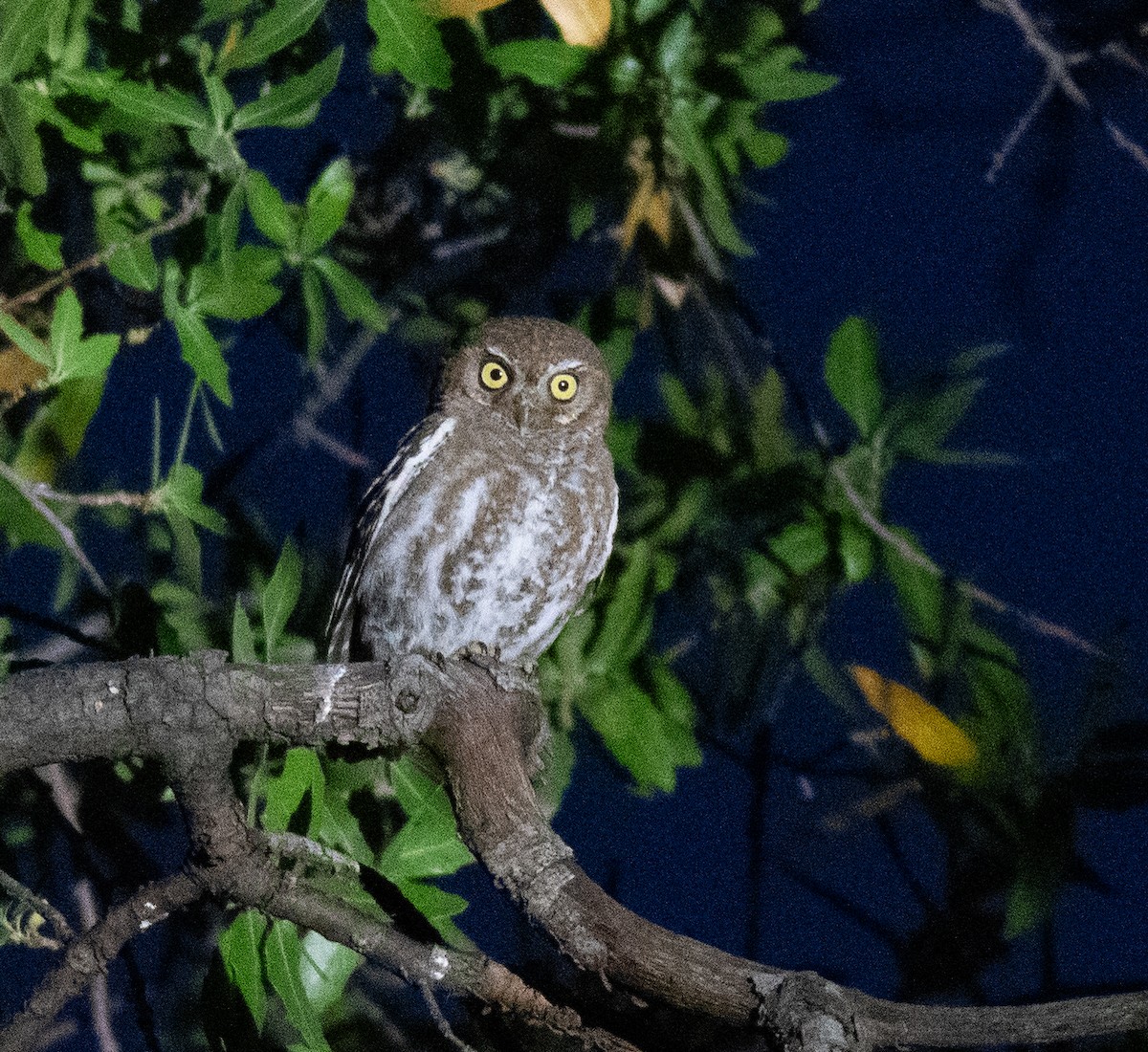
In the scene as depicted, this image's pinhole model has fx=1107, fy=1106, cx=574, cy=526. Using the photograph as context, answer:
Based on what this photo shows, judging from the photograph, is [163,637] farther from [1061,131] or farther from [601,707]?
[1061,131]

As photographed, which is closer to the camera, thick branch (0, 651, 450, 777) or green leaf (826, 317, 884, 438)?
thick branch (0, 651, 450, 777)

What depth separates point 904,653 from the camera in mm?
1423

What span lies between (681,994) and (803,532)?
25.3 inches

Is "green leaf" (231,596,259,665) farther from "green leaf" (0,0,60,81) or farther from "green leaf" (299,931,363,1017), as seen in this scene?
"green leaf" (0,0,60,81)

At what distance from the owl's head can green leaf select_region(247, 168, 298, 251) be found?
0.28m

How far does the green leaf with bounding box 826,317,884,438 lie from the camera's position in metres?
1.35

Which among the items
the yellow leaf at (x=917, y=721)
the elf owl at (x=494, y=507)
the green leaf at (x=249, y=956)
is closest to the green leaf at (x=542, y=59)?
the elf owl at (x=494, y=507)

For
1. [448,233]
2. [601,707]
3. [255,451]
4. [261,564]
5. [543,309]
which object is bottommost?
[601,707]

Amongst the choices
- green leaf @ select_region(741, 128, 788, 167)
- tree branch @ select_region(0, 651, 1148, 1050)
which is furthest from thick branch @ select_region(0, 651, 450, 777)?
green leaf @ select_region(741, 128, 788, 167)

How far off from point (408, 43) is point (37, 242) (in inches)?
20.1

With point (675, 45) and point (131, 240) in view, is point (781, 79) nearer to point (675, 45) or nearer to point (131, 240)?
point (675, 45)

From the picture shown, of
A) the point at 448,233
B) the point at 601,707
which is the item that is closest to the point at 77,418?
the point at 448,233

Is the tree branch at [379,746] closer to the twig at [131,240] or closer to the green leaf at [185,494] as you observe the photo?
the green leaf at [185,494]

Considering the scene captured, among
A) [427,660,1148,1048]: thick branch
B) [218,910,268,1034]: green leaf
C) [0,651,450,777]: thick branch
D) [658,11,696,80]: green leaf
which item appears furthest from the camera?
[658,11,696,80]: green leaf
